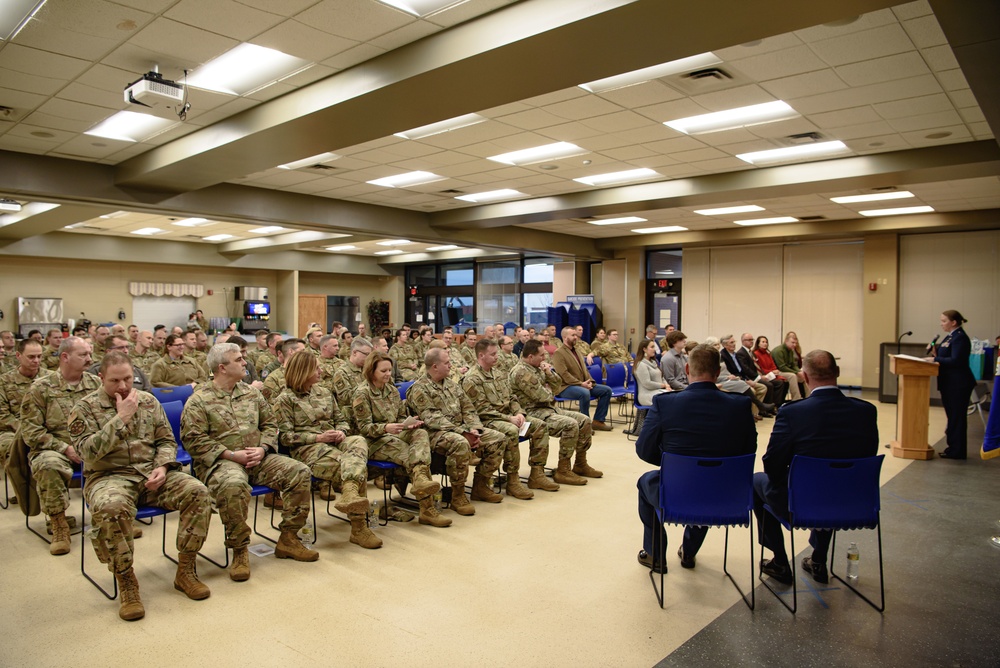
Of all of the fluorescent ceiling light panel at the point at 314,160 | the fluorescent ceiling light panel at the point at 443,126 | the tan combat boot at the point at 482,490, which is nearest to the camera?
the tan combat boot at the point at 482,490

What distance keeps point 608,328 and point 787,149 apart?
9222 millimetres

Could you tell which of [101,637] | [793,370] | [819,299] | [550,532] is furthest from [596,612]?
[819,299]

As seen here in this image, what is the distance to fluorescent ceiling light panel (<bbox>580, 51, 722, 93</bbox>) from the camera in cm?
448

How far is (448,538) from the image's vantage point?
14.8ft

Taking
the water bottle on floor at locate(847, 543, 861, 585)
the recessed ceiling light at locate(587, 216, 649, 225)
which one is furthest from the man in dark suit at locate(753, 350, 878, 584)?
the recessed ceiling light at locate(587, 216, 649, 225)

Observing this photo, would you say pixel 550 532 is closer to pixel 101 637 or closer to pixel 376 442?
pixel 376 442

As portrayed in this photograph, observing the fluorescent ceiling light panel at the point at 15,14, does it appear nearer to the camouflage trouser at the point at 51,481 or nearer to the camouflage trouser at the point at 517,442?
the camouflage trouser at the point at 51,481

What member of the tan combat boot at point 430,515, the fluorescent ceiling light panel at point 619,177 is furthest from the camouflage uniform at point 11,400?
the fluorescent ceiling light panel at point 619,177

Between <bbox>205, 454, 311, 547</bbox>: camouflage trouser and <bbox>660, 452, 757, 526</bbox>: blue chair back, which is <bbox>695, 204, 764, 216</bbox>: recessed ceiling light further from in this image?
<bbox>205, 454, 311, 547</bbox>: camouflage trouser

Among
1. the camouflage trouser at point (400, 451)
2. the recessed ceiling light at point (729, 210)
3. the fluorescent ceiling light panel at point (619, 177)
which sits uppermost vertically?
the fluorescent ceiling light panel at point (619, 177)

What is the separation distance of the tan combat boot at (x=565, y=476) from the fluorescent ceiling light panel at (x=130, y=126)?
185 inches

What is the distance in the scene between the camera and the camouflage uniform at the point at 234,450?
3.76 metres

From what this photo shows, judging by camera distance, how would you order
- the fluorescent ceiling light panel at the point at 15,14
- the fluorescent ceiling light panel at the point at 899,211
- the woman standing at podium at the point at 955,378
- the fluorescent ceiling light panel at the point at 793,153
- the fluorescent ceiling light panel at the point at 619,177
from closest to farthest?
the fluorescent ceiling light panel at the point at 15,14 < the fluorescent ceiling light panel at the point at 793,153 < the woman standing at podium at the point at 955,378 < the fluorescent ceiling light panel at the point at 619,177 < the fluorescent ceiling light panel at the point at 899,211

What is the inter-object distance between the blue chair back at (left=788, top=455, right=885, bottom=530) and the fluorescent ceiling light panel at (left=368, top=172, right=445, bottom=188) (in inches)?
238
